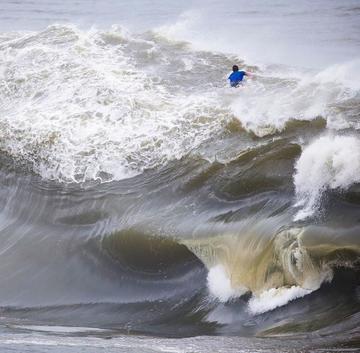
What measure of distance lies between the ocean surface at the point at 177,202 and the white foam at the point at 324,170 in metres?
0.02

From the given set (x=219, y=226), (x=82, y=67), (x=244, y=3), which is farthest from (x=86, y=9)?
(x=219, y=226)

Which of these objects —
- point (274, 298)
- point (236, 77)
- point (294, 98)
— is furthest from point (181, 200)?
point (236, 77)

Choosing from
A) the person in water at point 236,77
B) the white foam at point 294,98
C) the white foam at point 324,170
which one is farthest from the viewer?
the person in water at point 236,77

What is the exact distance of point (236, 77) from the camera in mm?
12703

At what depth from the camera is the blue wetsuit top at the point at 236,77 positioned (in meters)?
12.7

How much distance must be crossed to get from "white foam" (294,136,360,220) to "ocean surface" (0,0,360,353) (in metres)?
0.02

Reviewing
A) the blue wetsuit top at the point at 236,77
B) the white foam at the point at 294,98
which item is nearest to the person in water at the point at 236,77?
the blue wetsuit top at the point at 236,77

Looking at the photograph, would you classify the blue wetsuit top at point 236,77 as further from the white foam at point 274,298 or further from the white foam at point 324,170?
the white foam at point 274,298

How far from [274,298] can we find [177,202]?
2538 mm

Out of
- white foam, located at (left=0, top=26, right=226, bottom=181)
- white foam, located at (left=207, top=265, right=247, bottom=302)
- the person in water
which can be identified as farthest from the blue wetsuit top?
white foam, located at (left=207, top=265, right=247, bottom=302)

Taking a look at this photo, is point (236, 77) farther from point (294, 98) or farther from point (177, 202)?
point (177, 202)

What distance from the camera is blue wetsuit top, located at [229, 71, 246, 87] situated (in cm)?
1268

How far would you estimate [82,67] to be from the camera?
14273 millimetres

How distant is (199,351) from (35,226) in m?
4.88
